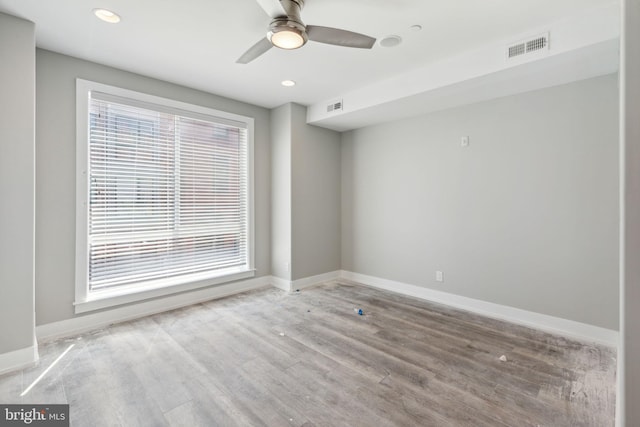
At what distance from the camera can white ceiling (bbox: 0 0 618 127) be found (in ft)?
7.38

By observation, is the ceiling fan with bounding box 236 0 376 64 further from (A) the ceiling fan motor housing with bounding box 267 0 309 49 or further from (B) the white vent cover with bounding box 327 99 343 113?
(B) the white vent cover with bounding box 327 99 343 113

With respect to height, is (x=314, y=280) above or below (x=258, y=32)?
below

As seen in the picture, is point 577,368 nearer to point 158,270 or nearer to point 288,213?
point 288,213

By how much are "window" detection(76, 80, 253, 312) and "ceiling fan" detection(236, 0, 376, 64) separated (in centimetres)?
200

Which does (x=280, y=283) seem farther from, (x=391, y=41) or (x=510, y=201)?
(x=391, y=41)

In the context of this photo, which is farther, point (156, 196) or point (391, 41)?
point (156, 196)

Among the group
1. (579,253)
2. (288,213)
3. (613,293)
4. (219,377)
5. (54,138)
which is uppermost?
(54,138)

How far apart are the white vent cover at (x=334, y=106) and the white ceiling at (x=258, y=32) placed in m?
0.55

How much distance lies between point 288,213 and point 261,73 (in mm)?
1940

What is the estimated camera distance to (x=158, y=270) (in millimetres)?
3668

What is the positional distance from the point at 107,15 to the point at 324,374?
3328 mm

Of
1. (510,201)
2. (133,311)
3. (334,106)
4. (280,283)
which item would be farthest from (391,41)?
(133,311)

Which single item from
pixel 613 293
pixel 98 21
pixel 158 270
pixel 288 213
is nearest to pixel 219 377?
pixel 158 270

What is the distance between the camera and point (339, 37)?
2203mm
